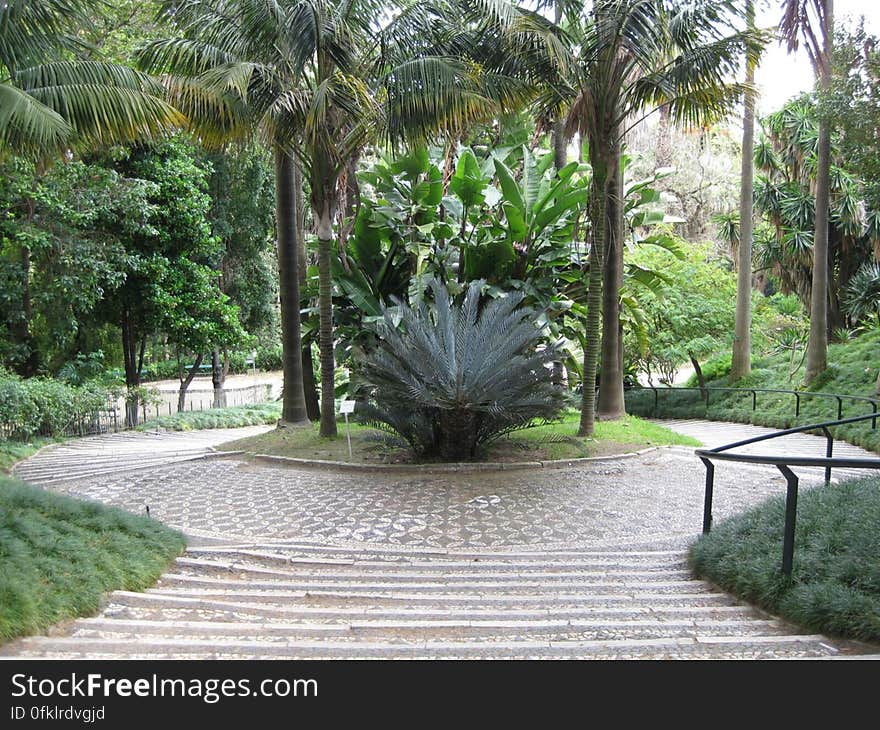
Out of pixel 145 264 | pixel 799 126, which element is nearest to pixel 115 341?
pixel 145 264

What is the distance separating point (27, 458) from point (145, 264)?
21.1ft

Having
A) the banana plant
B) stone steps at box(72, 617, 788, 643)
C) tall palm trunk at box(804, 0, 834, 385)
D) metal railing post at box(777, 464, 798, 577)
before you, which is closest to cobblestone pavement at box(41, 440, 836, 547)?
metal railing post at box(777, 464, 798, 577)

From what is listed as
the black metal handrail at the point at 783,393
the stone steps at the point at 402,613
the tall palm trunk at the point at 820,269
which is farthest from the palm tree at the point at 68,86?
the tall palm trunk at the point at 820,269

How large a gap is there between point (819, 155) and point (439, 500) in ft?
45.4

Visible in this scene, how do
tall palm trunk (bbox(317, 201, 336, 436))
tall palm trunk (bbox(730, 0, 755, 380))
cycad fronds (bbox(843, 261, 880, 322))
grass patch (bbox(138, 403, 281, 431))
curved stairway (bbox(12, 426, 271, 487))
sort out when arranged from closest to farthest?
curved stairway (bbox(12, 426, 271, 487))
tall palm trunk (bbox(317, 201, 336, 436))
grass patch (bbox(138, 403, 281, 431))
cycad fronds (bbox(843, 261, 880, 322))
tall palm trunk (bbox(730, 0, 755, 380))

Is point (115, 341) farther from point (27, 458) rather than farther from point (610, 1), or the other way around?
point (610, 1)

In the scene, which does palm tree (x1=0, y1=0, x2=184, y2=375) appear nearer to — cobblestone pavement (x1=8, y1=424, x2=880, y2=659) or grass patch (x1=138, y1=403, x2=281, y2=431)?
cobblestone pavement (x1=8, y1=424, x2=880, y2=659)

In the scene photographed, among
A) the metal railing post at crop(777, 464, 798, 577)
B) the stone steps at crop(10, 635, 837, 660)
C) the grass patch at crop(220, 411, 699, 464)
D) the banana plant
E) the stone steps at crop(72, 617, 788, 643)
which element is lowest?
the grass patch at crop(220, 411, 699, 464)

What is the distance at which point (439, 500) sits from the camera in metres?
9.27

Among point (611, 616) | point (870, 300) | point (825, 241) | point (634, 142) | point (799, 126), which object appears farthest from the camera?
point (634, 142)

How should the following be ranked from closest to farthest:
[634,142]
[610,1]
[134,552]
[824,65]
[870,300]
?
[134,552] → [610,1] → [824,65] → [870,300] → [634,142]

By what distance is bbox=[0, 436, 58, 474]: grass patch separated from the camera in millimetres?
12086

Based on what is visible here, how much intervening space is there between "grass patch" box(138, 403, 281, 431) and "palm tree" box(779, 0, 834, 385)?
15.7 meters

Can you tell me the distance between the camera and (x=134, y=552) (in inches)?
221
